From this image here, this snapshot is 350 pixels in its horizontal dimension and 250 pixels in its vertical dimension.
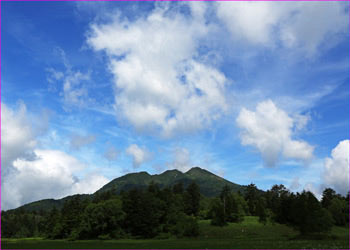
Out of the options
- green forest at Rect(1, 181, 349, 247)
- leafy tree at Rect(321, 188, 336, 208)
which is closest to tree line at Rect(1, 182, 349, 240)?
green forest at Rect(1, 181, 349, 247)

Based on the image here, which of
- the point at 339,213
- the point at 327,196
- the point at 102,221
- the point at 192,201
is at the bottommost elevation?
the point at 339,213

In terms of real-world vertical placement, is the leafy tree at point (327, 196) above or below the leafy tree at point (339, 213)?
above

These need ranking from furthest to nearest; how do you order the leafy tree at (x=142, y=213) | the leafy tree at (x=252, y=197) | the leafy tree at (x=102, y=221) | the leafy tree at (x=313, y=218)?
the leafy tree at (x=252, y=197)
the leafy tree at (x=102, y=221)
the leafy tree at (x=142, y=213)
the leafy tree at (x=313, y=218)

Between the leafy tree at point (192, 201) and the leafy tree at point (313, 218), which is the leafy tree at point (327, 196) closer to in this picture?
the leafy tree at point (313, 218)

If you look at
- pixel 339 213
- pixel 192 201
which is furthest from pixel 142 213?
pixel 339 213

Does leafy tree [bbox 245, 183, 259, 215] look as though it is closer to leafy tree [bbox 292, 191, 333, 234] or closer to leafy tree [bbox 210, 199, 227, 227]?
leafy tree [bbox 210, 199, 227, 227]

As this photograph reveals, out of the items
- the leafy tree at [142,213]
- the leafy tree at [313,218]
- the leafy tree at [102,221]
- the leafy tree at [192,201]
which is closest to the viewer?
the leafy tree at [313,218]

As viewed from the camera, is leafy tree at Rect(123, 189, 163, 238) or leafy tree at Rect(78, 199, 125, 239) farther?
leafy tree at Rect(78, 199, 125, 239)

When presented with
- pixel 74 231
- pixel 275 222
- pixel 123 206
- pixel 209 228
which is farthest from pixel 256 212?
pixel 74 231

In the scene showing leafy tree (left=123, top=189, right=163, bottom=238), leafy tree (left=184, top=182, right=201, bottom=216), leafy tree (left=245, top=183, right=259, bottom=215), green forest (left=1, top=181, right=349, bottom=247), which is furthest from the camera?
leafy tree (left=245, top=183, right=259, bottom=215)

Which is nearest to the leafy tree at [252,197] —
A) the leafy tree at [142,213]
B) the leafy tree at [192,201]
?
the leafy tree at [192,201]

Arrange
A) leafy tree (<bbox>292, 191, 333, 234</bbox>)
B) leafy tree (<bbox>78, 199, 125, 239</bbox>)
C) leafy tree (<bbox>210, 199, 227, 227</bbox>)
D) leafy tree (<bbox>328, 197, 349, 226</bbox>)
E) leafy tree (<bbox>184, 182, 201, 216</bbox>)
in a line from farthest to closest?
leafy tree (<bbox>184, 182, 201, 216</bbox>) → leafy tree (<bbox>328, 197, 349, 226</bbox>) → leafy tree (<bbox>210, 199, 227, 227</bbox>) → leafy tree (<bbox>78, 199, 125, 239</bbox>) → leafy tree (<bbox>292, 191, 333, 234</bbox>)

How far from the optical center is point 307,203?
12462cm

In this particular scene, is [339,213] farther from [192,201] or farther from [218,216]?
[192,201]
